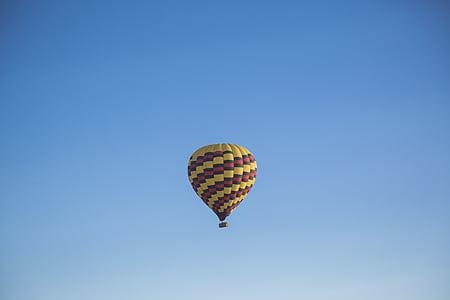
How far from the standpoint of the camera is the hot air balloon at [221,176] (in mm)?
116000

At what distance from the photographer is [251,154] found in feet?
389

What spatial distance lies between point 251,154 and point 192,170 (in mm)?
5690

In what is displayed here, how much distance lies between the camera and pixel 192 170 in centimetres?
11750

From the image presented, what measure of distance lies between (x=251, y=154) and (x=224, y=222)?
6891mm

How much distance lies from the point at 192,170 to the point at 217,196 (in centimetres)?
341

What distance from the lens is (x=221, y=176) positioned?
116 metres

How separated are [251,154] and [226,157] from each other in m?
3.45

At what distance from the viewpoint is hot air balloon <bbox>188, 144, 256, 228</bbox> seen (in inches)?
4567

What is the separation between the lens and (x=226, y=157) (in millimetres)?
116062

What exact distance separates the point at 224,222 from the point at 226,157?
591 cm

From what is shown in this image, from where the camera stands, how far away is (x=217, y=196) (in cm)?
11650

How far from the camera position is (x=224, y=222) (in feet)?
383
